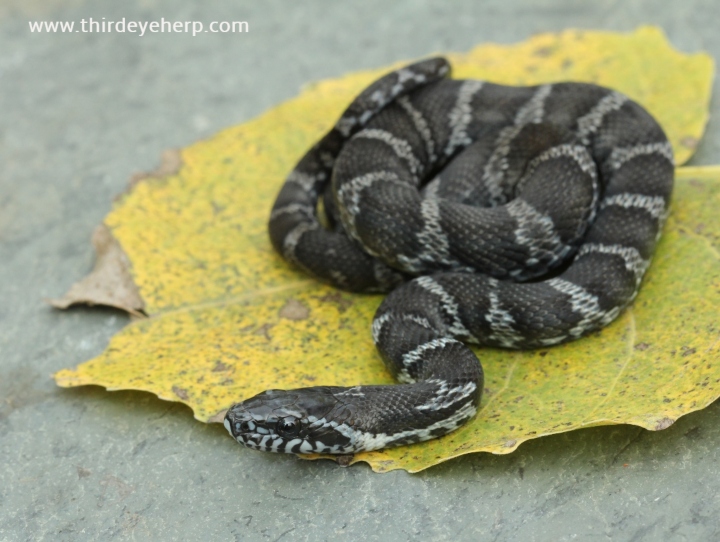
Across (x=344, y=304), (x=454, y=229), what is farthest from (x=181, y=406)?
(x=454, y=229)

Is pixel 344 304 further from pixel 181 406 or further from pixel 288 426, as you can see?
pixel 288 426

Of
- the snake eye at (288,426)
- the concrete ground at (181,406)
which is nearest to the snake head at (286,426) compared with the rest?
the snake eye at (288,426)

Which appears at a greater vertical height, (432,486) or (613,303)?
(613,303)

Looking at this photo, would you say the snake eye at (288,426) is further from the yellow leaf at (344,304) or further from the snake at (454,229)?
the yellow leaf at (344,304)

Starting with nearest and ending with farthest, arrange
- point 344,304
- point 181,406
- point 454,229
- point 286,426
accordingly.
→ point 286,426 < point 181,406 < point 454,229 < point 344,304

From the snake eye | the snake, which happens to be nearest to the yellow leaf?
the snake

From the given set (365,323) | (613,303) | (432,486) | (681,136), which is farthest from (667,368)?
(681,136)

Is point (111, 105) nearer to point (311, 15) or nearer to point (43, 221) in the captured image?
point (43, 221)
